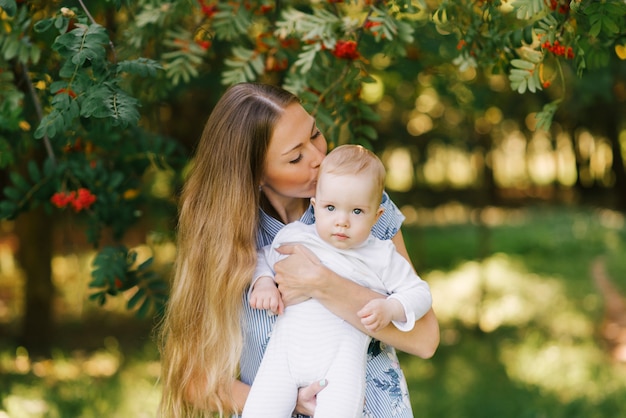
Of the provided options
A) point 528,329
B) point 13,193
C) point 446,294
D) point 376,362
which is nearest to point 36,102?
point 13,193

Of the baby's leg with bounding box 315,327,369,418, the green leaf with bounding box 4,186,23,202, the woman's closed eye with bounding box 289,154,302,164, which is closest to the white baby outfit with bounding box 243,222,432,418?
the baby's leg with bounding box 315,327,369,418

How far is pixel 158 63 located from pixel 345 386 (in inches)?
44.1

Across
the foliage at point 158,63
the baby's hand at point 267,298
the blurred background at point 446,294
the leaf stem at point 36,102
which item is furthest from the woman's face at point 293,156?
the leaf stem at point 36,102

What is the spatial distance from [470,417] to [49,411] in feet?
8.84

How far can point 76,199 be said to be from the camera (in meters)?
3.00

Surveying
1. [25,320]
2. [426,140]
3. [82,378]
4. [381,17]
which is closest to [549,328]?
[426,140]

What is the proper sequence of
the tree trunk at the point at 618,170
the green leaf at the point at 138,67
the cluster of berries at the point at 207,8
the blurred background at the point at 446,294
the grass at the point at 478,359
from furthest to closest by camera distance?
the tree trunk at the point at 618,170 < the grass at the point at 478,359 < the blurred background at the point at 446,294 < the cluster of berries at the point at 207,8 < the green leaf at the point at 138,67

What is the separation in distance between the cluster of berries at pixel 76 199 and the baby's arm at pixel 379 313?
1.49 meters

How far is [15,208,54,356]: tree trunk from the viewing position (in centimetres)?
664

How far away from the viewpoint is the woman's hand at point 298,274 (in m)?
1.99

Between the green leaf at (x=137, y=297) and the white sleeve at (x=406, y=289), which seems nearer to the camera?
the white sleeve at (x=406, y=289)

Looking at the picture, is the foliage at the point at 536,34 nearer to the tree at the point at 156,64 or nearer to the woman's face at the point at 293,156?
the tree at the point at 156,64

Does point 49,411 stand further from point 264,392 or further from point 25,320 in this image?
point 264,392

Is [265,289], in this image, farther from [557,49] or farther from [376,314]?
[557,49]
